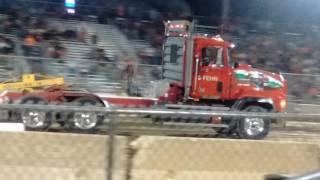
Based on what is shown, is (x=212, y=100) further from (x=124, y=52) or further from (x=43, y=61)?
(x=124, y=52)

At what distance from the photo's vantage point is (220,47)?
14000mm

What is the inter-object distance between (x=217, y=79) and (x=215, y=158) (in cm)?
954

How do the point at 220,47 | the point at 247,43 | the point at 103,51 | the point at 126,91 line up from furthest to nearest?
the point at 247,43
the point at 103,51
the point at 126,91
the point at 220,47

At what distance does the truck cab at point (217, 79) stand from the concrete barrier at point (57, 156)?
9652mm

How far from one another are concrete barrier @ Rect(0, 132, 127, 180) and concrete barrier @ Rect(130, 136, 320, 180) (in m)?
0.20

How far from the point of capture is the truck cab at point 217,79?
14.1m

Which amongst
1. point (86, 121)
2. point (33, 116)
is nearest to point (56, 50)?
point (86, 121)

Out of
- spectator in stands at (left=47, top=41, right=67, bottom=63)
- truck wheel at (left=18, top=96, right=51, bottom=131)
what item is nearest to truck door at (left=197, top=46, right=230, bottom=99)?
spectator in stands at (left=47, top=41, right=67, bottom=63)

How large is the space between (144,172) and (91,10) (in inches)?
981

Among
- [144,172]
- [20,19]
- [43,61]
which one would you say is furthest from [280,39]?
[144,172]

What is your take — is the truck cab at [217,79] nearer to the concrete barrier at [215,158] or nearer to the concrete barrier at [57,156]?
the concrete barrier at [215,158]

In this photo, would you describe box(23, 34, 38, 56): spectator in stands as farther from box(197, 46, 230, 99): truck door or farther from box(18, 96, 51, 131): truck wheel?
box(18, 96, 51, 131): truck wheel

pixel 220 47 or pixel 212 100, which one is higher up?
pixel 220 47

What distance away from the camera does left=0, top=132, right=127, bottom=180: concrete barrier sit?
455cm
